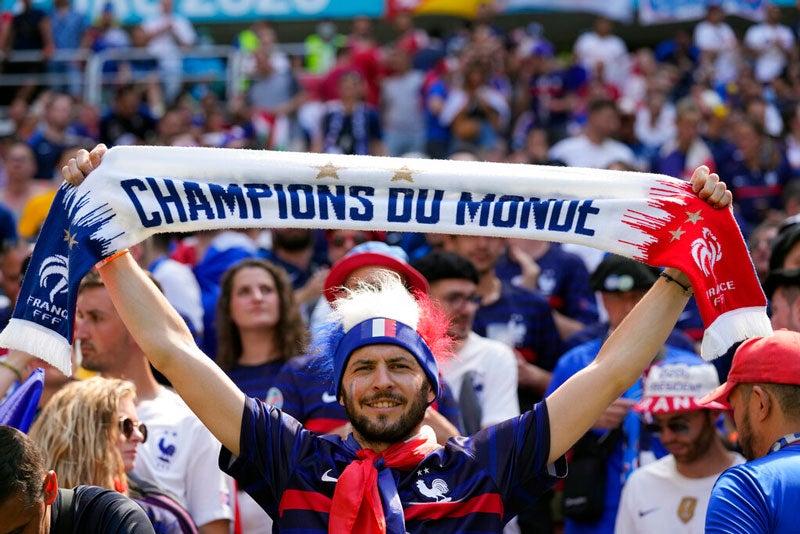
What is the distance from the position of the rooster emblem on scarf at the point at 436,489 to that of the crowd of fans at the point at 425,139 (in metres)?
0.86

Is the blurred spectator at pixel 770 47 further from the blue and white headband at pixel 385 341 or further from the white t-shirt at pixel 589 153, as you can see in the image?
the blue and white headband at pixel 385 341

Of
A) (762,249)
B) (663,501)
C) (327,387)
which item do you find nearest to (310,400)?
(327,387)

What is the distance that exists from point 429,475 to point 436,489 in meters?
0.07

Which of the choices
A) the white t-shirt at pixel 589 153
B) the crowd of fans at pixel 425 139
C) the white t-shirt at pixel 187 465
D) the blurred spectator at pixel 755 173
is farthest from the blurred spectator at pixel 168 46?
the white t-shirt at pixel 187 465

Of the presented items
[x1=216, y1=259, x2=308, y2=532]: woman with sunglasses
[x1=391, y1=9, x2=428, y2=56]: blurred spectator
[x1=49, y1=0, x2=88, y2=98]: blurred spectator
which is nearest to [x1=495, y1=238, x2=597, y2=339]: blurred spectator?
[x1=216, y1=259, x2=308, y2=532]: woman with sunglasses

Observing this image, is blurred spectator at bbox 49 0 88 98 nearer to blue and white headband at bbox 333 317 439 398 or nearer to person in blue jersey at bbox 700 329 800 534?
blue and white headband at bbox 333 317 439 398

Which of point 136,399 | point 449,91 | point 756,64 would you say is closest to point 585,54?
point 756,64

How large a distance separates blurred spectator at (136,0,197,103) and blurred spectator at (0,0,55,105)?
1240mm

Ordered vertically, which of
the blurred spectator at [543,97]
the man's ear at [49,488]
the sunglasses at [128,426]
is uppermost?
the blurred spectator at [543,97]

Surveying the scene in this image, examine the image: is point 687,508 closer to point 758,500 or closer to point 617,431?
point 617,431

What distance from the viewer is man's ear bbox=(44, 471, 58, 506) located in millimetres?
3877

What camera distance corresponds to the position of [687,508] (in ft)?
17.6

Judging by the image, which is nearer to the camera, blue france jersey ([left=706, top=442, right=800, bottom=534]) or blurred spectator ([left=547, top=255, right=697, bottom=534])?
blue france jersey ([left=706, top=442, right=800, bottom=534])

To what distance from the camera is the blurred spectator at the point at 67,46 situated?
1630 centimetres
